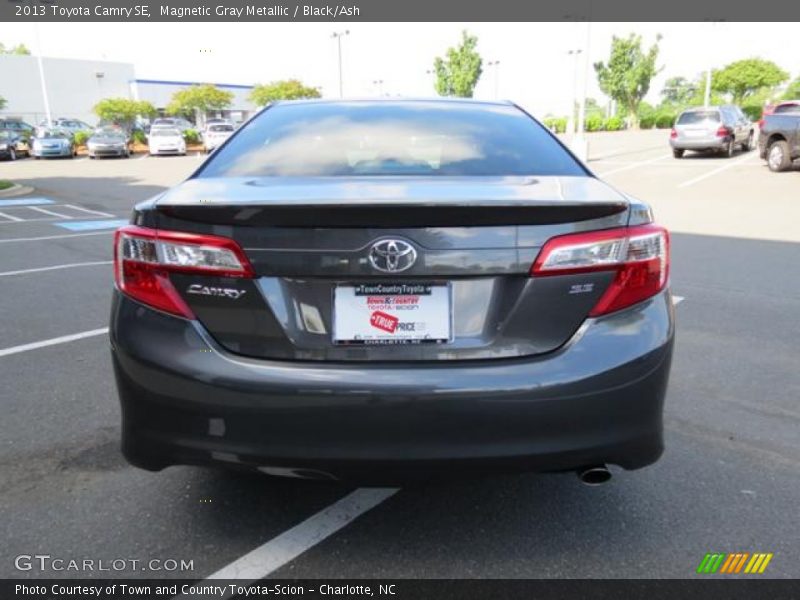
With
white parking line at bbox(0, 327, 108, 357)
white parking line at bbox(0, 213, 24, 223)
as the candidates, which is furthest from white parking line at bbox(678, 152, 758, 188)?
white parking line at bbox(0, 327, 108, 357)

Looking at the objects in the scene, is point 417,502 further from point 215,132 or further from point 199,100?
point 199,100

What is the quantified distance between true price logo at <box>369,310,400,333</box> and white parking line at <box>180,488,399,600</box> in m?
0.95

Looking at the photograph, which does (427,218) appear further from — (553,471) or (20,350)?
(20,350)

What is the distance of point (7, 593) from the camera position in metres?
2.27

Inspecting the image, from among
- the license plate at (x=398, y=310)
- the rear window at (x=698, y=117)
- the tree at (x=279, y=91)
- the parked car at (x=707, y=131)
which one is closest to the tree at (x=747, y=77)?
the tree at (x=279, y=91)

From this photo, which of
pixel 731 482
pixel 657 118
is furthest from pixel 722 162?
pixel 657 118

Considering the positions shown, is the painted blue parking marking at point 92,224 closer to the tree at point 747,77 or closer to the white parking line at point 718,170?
the white parking line at point 718,170

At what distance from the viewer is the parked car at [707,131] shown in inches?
907

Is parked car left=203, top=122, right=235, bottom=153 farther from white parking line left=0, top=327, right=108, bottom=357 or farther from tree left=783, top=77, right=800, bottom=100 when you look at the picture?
tree left=783, top=77, right=800, bottom=100

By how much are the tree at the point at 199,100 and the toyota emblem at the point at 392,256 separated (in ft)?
177

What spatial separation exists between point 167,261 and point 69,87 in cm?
6533

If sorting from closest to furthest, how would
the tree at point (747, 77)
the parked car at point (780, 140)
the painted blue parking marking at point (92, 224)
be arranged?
the painted blue parking marking at point (92, 224), the parked car at point (780, 140), the tree at point (747, 77)

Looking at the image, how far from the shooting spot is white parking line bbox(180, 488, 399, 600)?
237 centimetres

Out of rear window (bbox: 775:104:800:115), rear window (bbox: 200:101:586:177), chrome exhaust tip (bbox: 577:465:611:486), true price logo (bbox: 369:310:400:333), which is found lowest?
chrome exhaust tip (bbox: 577:465:611:486)
